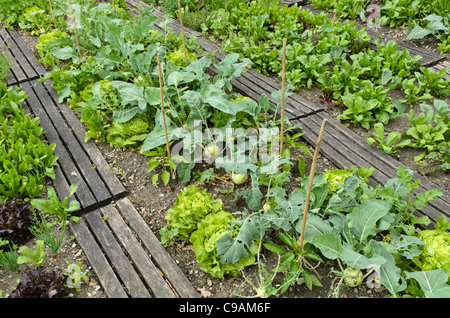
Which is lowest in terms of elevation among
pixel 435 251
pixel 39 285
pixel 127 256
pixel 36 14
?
pixel 127 256

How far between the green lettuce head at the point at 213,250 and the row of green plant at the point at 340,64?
1.60 m

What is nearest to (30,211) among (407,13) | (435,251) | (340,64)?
(435,251)

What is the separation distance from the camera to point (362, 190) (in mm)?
2361

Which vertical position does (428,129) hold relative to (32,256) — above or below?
above

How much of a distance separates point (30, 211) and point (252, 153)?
1.63 metres

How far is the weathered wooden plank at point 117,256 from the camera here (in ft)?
6.89

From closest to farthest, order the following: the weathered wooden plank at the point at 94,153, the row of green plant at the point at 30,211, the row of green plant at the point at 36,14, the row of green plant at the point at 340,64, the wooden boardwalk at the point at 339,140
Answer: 1. the row of green plant at the point at 30,211
2. the wooden boardwalk at the point at 339,140
3. the weathered wooden plank at the point at 94,153
4. the row of green plant at the point at 340,64
5. the row of green plant at the point at 36,14

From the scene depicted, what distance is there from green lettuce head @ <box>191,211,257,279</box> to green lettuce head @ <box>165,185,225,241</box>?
0.10 m

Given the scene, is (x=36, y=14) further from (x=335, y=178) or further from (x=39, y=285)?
(x=335, y=178)

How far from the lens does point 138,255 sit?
89.3 inches

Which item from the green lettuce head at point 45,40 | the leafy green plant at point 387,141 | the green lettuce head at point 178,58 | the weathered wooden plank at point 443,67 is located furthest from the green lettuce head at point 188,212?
the green lettuce head at point 45,40

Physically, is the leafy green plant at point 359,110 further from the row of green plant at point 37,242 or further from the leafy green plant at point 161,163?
the row of green plant at point 37,242

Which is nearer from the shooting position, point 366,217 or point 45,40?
point 366,217

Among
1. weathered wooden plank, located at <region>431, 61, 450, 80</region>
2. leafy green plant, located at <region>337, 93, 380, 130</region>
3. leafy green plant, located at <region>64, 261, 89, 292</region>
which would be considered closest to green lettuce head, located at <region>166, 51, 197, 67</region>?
leafy green plant, located at <region>337, 93, 380, 130</region>
